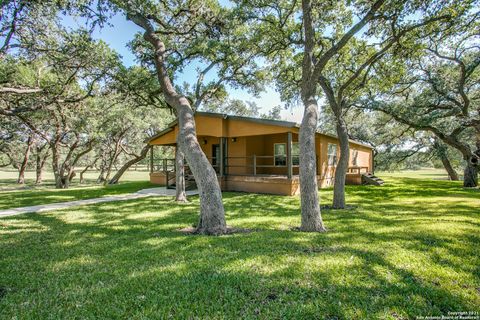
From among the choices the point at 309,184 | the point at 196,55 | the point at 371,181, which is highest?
the point at 196,55

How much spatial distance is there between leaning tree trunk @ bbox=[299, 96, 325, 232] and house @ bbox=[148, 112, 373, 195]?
577cm

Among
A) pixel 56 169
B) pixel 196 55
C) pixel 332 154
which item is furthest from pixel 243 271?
pixel 56 169

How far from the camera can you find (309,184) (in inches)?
229

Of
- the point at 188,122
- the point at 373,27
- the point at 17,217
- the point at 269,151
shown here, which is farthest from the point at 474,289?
the point at 269,151

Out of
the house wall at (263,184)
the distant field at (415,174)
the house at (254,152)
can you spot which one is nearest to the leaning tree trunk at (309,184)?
the house at (254,152)

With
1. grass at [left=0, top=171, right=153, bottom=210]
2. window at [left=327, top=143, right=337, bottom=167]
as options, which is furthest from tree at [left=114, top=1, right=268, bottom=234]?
grass at [left=0, top=171, right=153, bottom=210]

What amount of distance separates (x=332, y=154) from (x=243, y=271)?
15.4 m

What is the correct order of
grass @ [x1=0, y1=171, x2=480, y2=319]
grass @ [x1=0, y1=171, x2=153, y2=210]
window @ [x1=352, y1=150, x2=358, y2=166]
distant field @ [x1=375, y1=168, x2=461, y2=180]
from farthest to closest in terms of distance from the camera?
distant field @ [x1=375, y1=168, x2=461, y2=180], window @ [x1=352, y1=150, x2=358, y2=166], grass @ [x1=0, y1=171, x2=153, y2=210], grass @ [x1=0, y1=171, x2=480, y2=319]

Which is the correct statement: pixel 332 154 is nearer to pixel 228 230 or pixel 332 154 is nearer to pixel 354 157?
pixel 354 157

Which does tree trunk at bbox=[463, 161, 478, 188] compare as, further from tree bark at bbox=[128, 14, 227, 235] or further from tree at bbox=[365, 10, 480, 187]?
tree bark at bbox=[128, 14, 227, 235]

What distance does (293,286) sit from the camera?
316 centimetres

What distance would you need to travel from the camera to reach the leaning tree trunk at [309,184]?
579cm

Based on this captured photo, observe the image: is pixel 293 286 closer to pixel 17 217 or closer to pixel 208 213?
pixel 208 213

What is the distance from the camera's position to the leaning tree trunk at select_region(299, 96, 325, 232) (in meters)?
5.79
